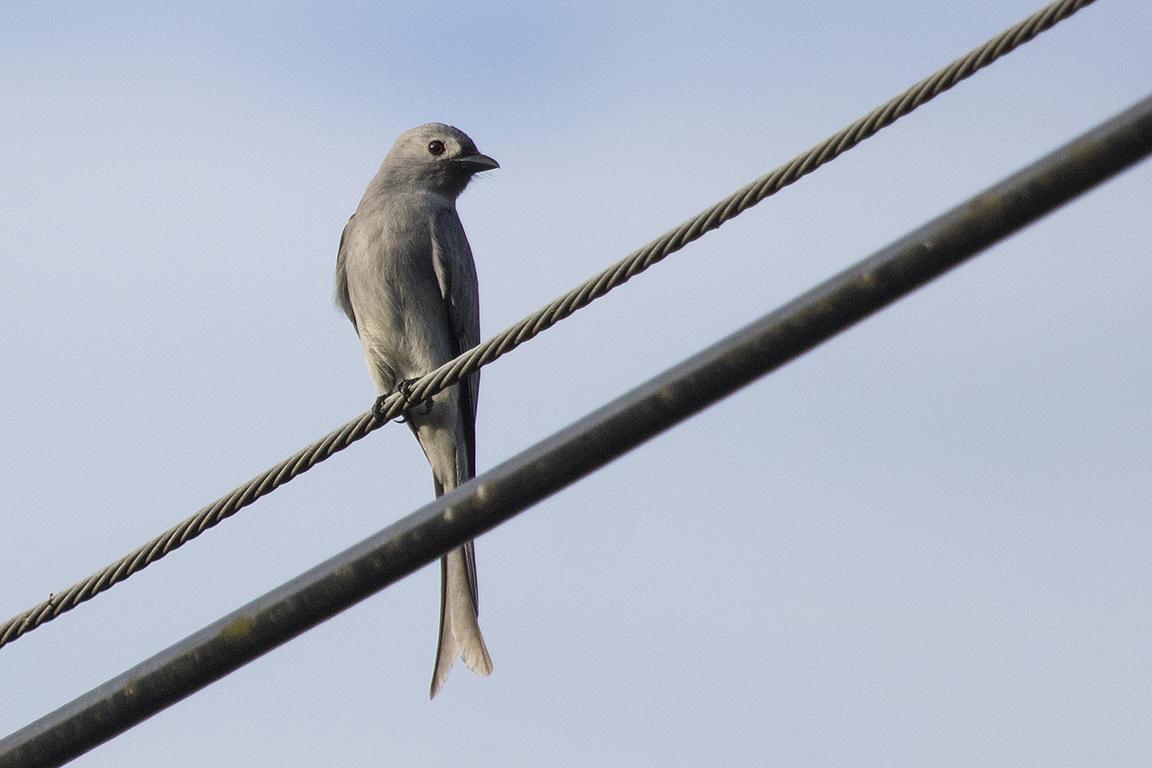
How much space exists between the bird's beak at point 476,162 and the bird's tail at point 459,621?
293 cm

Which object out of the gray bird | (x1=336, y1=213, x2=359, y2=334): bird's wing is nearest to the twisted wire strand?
the gray bird

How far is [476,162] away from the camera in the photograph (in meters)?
10.2

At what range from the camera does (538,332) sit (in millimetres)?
4621

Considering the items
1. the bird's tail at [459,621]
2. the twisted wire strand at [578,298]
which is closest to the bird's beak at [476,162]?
the bird's tail at [459,621]

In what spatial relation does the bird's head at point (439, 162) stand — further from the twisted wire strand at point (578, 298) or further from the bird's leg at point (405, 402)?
the twisted wire strand at point (578, 298)

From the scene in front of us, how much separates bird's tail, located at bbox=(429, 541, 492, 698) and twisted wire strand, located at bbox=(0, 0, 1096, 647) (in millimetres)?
2233

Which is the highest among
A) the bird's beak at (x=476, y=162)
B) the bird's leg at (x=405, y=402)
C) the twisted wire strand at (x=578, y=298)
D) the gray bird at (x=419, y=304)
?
the bird's beak at (x=476, y=162)

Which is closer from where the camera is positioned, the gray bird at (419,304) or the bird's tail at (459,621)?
the bird's tail at (459,621)

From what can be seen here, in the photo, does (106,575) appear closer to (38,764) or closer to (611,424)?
(38,764)

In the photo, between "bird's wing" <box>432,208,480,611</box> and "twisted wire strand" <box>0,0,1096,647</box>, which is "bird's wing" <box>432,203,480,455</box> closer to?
"bird's wing" <box>432,208,480,611</box>

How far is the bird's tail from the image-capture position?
7.41 m

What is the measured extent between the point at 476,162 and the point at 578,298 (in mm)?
5887

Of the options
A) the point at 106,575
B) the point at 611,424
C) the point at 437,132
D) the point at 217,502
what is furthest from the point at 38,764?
the point at 437,132

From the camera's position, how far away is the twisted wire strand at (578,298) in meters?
3.76
